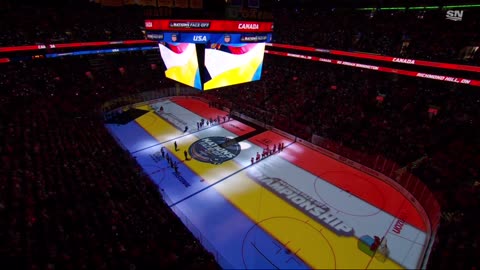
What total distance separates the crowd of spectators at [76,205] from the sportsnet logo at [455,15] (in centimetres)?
2648

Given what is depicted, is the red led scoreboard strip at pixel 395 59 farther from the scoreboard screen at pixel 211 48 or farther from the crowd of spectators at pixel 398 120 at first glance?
the scoreboard screen at pixel 211 48

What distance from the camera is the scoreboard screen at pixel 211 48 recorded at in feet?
38.8

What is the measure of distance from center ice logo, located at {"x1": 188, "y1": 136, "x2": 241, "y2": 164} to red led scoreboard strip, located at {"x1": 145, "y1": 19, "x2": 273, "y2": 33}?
869 cm

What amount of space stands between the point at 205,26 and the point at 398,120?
54.5ft

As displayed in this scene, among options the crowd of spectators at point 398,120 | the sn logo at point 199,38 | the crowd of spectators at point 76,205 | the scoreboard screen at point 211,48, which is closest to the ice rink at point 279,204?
the crowd of spectators at point 398,120

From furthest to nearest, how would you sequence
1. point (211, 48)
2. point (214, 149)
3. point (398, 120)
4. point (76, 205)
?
point (398, 120), point (214, 149), point (211, 48), point (76, 205)

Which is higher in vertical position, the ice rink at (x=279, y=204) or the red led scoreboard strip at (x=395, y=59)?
the red led scoreboard strip at (x=395, y=59)

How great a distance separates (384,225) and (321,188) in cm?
360

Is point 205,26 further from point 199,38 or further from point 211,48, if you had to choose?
point 211,48

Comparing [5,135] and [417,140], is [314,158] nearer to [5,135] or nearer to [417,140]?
[417,140]

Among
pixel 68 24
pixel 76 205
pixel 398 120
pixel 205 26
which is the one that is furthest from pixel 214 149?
pixel 68 24

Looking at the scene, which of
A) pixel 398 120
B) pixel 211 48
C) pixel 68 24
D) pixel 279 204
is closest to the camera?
pixel 211 48

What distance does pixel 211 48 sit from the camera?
1269 cm

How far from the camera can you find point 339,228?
11.5m
